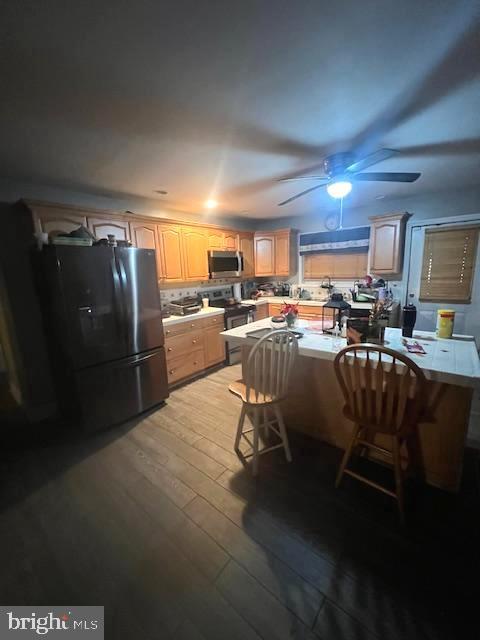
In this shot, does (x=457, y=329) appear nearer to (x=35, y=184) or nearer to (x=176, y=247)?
(x=176, y=247)

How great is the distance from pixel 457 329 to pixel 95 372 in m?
4.60

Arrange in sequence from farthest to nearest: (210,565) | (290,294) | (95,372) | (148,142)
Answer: (290,294) → (95,372) → (148,142) → (210,565)

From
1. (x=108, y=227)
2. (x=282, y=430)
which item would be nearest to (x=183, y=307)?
(x=108, y=227)

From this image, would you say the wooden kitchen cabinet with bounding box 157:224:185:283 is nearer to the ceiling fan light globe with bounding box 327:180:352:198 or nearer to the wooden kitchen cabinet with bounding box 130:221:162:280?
the wooden kitchen cabinet with bounding box 130:221:162:280

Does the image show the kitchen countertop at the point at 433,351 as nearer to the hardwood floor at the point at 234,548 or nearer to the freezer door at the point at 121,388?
the hardwood floor at the point at 234,548

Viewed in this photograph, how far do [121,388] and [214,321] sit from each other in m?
1.68

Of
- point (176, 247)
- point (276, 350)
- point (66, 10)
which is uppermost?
point (66, 10)

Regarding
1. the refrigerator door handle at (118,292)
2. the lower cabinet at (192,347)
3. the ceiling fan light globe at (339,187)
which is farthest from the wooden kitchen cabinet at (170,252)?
the ceiling fan light globe at (339,187)

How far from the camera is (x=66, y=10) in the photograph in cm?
85

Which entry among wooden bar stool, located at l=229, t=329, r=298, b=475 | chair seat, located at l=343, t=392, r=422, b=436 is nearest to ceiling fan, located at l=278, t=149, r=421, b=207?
wooden bar stool, located at l=229, t=329, r=298, b=475

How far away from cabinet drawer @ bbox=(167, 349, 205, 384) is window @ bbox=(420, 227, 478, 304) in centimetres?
346

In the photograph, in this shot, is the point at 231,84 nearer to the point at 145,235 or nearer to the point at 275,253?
the point at 145,235

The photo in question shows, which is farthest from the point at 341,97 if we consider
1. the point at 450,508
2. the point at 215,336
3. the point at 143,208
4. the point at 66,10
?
the point at 215,336

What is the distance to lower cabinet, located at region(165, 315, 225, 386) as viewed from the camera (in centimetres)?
325
